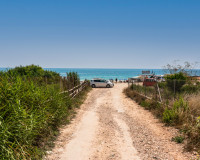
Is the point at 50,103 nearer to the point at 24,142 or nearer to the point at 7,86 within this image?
the point at 7,86

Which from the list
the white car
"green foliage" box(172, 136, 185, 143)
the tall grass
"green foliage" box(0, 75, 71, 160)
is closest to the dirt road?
"green foliage" box(172, 136, 185, 143)

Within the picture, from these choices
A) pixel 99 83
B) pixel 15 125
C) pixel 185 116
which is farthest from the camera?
pixel 99 83

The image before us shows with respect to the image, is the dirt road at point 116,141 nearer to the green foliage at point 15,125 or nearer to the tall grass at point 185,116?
the tall grass at point 185,116

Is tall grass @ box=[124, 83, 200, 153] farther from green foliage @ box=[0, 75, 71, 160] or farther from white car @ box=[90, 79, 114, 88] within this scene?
white car @ box=[90, 79, 114, 88]

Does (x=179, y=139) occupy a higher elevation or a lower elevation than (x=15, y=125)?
lower

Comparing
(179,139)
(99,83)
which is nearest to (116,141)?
(179,139)

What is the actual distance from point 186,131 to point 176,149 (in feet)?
4.44

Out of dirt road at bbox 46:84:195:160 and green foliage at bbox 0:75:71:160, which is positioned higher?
green foliage at bbox 0:75:71:160

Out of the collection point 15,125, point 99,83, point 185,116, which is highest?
point 15,125

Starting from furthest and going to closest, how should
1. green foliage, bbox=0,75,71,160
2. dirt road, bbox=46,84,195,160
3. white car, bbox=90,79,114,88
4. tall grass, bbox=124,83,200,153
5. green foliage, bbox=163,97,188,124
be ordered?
white car, bbox=90,79,114,88
green foliage, bbox=163,97,188,124
tall grass, bbox=124,83,200,153
dirt road, bbox=46,84,195,160
green foliage, bbox=0,75,71,160

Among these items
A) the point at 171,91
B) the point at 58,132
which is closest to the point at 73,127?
the point at 58,132

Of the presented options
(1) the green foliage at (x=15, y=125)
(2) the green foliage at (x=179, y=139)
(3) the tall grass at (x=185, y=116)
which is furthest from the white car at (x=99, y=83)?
(1) the green foliage at (x=15, y=125)

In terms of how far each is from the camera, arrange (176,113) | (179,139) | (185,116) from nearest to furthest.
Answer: (179,139) → (185,116) → (176,113)

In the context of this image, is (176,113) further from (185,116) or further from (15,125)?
(15,125)
